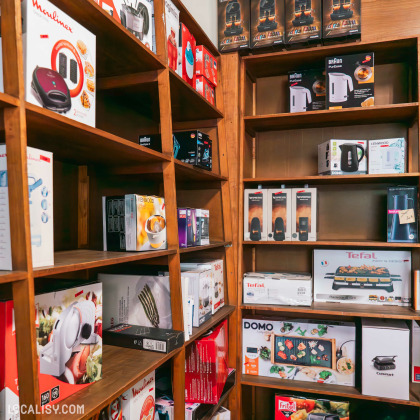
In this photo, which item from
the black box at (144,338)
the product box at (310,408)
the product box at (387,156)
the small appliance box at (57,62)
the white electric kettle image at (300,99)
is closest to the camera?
the small appliance box at (57,62)

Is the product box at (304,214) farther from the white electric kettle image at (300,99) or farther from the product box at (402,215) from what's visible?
the white electric kettle image at (300,99)

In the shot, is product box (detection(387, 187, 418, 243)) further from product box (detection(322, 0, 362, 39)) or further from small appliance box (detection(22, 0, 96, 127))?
small appliance box (detection(22, 0, 96, 127))

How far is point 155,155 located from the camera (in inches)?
56.2

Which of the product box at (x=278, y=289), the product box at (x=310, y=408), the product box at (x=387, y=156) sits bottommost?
the product box at (x=310, y=408)

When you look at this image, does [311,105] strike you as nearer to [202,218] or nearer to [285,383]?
[202,218]

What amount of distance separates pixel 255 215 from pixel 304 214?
0.30 m

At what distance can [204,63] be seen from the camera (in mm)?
2109

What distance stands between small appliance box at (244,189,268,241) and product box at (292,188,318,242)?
18cm

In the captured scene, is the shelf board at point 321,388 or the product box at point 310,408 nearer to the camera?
the shelf board at point 321,388

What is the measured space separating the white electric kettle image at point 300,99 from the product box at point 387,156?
0.47m

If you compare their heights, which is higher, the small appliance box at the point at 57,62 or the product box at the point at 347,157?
the small appliance box at the point at 57,62

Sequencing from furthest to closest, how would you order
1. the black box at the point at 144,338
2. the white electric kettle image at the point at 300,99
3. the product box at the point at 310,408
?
the white electric kettle image at the point at 300,99, the product box at the point at 310,408, the black box at the point at 144,338

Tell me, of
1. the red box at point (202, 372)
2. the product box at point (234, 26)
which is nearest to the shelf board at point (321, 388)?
the red box at point (202, 372)

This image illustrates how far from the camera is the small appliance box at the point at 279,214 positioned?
7.73ft
